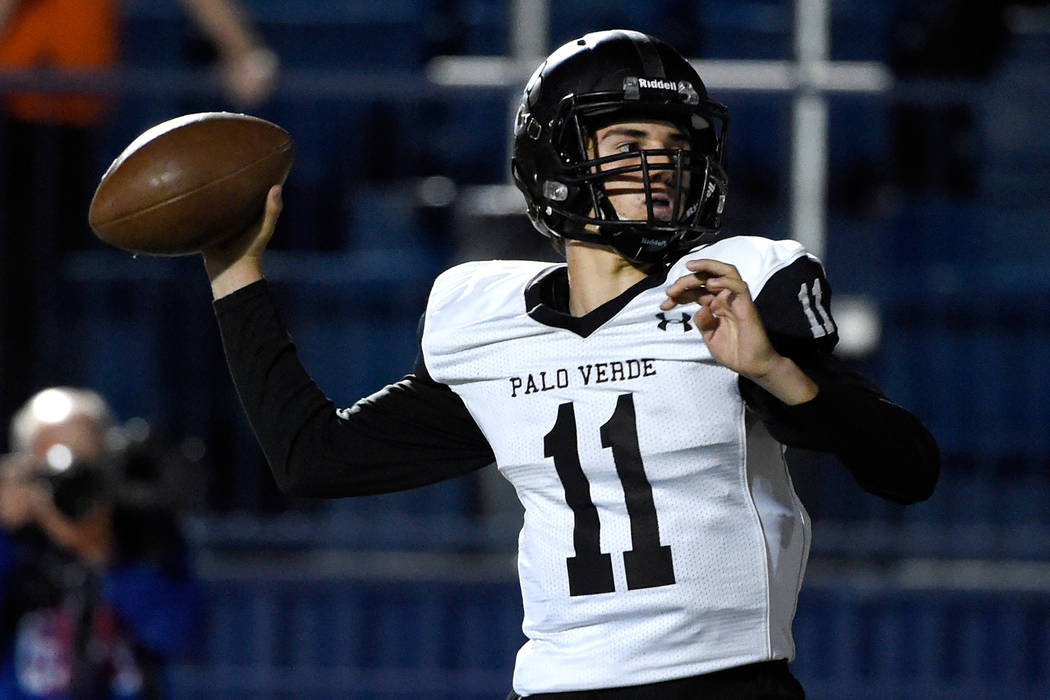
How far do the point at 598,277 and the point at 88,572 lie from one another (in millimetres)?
2004

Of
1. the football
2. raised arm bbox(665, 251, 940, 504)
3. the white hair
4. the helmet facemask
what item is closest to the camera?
the white hair

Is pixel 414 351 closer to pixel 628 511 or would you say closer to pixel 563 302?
pixel 563 302

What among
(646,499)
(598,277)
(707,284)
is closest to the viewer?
(707,284)

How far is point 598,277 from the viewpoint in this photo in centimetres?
253

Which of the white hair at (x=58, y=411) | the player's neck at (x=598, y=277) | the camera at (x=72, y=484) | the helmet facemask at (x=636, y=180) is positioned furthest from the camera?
the white hair at (x=58, y=411)

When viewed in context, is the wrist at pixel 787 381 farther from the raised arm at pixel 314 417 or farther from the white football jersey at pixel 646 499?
the raised arm at pixel 314 417

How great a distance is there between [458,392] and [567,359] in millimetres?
219

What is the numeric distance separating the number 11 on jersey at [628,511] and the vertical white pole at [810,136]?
270cm

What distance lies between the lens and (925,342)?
5160mm

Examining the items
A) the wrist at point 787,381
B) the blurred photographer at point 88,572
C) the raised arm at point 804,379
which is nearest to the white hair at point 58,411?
the blurred photographer at point 88,572

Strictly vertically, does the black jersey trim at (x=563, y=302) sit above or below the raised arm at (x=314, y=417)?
above

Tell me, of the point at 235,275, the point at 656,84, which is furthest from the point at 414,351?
the point at 656,84

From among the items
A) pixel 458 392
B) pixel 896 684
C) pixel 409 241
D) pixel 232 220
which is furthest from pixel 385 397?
pixel 409 241

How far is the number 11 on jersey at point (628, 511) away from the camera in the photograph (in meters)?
2.27
